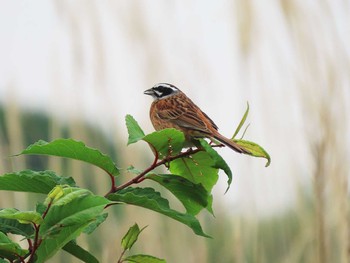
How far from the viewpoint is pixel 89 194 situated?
86 cm

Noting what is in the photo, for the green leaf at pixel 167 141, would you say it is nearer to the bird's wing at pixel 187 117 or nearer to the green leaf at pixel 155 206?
the green leaf at pixel 155 206

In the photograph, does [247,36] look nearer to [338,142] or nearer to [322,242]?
[338,142]

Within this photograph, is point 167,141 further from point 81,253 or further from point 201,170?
point 81,253

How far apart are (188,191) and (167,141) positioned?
80 mm

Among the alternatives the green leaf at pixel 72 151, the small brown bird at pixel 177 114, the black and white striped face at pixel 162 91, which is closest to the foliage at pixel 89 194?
the green leaf at pixel 72 151

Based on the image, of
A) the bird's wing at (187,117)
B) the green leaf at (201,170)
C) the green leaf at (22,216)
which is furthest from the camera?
the bird's wing at (187,117)

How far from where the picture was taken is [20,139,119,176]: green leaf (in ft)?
3.18

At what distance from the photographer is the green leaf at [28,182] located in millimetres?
958

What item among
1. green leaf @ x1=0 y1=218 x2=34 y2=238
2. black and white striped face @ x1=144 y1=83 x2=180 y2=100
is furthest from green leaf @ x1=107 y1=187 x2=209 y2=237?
black and white striped face @ x1=144 y1=83 x2=180 y2=100

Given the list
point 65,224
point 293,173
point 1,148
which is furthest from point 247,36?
point 65,224

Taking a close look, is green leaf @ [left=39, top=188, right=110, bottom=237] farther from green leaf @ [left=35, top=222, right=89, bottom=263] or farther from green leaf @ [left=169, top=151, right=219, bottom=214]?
green leaf @ [left=169, top=151, right=219, bottom=214]

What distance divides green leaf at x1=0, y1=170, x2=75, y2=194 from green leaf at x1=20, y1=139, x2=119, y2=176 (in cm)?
3

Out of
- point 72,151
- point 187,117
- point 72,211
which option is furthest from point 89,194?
point 187,117

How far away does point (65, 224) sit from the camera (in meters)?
0.87
